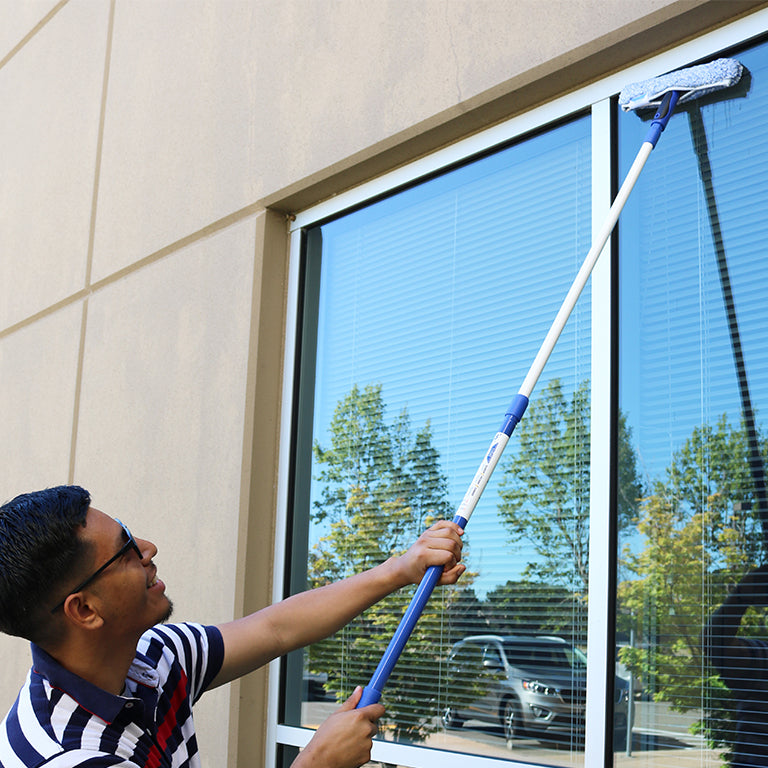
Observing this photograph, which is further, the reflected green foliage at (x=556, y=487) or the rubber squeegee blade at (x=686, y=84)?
the reflected green foliage at (x=556, y=487)

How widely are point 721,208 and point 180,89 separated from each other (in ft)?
8.50

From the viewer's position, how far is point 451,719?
2.87m

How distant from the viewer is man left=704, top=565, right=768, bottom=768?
220 centimetres

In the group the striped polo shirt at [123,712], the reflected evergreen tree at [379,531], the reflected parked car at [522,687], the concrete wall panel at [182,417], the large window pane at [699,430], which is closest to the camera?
the striped polo shirt at [123,712]

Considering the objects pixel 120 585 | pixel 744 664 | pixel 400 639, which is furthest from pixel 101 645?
pixel 744 664

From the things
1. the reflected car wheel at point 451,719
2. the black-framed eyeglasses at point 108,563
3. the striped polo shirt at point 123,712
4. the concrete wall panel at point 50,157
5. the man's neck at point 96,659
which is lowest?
the reflected car wheel at point 451,719

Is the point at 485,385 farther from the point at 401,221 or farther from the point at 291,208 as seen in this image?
the point at 291,208

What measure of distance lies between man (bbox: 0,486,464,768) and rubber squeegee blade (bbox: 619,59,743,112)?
3.77 feet

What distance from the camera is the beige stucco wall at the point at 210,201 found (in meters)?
2.93

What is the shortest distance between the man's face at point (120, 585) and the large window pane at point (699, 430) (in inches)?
44.2

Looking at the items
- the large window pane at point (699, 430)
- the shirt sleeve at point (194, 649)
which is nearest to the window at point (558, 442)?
the large window pane at point (699, 430)

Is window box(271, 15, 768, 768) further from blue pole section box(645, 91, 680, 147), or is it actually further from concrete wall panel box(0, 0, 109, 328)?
concrete wall panel box(0, 0, 109, 328)

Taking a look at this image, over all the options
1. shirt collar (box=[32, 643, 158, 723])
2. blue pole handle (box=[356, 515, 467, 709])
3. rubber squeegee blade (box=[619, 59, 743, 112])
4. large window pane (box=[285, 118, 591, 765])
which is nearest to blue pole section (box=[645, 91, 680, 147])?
rubber squeegee blade (box=[619, 59, 743, 112])

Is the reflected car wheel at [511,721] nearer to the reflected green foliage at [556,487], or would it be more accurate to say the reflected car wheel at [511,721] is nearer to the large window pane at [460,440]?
the large window pane at [460,440]
